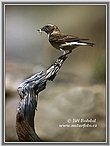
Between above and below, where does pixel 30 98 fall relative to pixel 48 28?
below

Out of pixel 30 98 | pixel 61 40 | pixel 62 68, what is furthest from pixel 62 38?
pixel 30 98

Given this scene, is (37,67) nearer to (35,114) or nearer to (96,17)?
(35,114)

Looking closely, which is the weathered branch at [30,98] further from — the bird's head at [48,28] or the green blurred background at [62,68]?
the bird's head at [48,28]

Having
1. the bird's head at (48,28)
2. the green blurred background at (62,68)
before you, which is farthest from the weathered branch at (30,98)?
the bird's head at (48,28)

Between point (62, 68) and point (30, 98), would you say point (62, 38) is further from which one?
point (30, 98)

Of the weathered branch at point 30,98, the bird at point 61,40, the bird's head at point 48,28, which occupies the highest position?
the bird's head at point 48,28

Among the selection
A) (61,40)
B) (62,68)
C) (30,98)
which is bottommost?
(30,98)

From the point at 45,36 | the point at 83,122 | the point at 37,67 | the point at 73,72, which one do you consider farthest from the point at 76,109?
the point at 45,36
